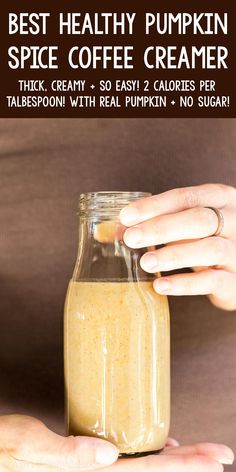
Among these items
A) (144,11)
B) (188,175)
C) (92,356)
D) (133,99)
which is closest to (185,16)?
(144,11)

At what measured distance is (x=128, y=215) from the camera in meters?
0.87

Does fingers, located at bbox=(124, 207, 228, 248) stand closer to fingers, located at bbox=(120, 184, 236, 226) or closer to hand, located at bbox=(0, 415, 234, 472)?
fingers, located at bbox=(120, 184, 236, 226)

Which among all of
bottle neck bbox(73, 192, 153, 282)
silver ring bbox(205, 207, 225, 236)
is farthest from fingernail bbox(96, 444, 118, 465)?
silver ring bbox(205, 207, 225, 236)

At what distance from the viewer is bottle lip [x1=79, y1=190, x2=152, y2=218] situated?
0.90m

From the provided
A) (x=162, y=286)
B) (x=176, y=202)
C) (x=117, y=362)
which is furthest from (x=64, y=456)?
(x=176, y=202)

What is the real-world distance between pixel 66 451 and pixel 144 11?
2.74ft

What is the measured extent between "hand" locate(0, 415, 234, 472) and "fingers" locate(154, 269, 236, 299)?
220 millimetres

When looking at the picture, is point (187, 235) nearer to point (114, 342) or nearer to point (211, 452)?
point (114, 342)

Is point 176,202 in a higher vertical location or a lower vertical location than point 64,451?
higher

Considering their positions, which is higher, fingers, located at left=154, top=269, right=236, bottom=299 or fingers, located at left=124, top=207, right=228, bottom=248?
fingers, located at left=124, top=207, right=228, bottom=248

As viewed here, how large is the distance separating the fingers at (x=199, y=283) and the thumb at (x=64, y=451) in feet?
0.73

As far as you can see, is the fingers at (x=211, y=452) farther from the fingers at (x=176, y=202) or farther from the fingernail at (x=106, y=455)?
the fingers at (x=176, y=202)

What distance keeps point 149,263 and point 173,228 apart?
0.06 m

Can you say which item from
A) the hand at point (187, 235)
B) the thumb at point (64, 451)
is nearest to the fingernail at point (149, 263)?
the hand at point (187, 235)
